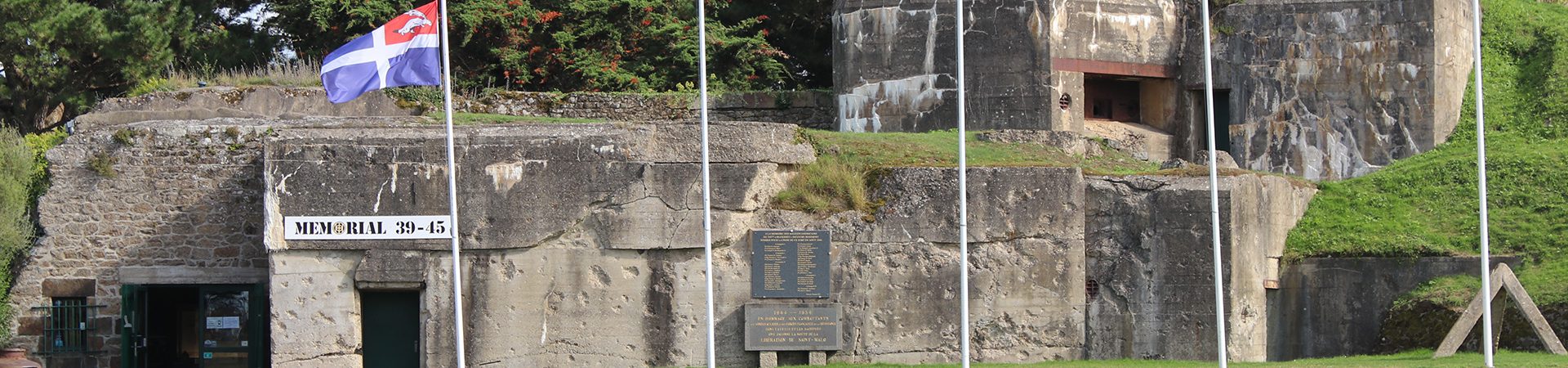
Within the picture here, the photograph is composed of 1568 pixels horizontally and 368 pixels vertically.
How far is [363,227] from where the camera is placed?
66.5 ft

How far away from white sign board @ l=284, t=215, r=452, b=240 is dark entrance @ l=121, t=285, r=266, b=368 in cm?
147

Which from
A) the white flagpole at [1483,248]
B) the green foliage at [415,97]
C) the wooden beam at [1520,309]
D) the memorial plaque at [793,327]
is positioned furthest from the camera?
the green foliage at [415,97]

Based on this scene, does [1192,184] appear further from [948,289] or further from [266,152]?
[266,152]

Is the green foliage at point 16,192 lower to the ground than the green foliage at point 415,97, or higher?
lower

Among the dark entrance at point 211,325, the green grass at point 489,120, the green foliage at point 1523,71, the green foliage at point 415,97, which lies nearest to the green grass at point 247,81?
the green foliage at point 415,97

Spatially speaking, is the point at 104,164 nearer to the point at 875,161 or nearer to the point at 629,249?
the point at 629,249

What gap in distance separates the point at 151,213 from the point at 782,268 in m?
7.45

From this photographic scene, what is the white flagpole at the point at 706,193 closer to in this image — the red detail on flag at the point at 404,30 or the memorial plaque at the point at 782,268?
the memorial plaque at the point at 782,268

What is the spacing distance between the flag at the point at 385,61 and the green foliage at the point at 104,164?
426 centimetres

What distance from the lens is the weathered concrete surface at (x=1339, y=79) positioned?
24953mm

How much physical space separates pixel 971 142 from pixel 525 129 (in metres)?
5.73

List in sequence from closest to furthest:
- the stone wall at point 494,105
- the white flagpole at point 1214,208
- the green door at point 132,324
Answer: the white flagpole at point 1214,208
the green door at point 132,324
the stone wall at point 494,105

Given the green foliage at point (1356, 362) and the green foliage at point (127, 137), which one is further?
the green foliage at point (127, 137)

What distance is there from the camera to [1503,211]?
22.3m
